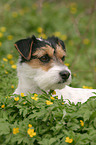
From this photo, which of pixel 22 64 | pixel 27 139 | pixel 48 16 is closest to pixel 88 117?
pixel 27 139

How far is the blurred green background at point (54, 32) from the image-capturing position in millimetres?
6215

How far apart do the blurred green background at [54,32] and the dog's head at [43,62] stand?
1.21 meters

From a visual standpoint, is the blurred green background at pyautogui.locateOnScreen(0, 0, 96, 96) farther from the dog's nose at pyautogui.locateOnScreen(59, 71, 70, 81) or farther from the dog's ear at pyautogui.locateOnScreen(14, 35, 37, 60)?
the dog's nose at pyautogui.locateOnScreen(59, 71, 70, 81)

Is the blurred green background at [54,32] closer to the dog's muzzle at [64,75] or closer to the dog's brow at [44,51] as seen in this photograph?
the dog's brow at [44,51]

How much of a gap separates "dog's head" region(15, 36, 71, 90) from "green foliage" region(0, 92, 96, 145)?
0.64m

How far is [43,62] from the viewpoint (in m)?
4.14

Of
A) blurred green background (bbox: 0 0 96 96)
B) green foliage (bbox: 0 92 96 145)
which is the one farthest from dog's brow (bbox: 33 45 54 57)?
blurred green background (bbox: 0 0 96 96)

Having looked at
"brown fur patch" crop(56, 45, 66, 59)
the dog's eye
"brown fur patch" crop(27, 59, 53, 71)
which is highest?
"brown fur patch" crop(56, 45, 66, 59)

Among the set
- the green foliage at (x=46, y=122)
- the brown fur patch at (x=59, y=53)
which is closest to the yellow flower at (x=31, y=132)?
the green foliage at (x=46, y=122)

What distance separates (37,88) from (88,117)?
154 centimetres

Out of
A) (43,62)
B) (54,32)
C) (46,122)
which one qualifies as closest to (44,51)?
(43,62)

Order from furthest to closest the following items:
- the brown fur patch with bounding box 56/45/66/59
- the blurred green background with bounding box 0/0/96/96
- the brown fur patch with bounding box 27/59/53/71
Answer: the blurred green background with bounding box 0/0/96/96 → the brown fur patch with bounding box 56/45/66/59 → the brown fur patch with bounding box 27/59/53/71

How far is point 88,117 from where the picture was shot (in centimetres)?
297

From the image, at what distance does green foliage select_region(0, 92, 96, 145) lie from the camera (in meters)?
2.85
